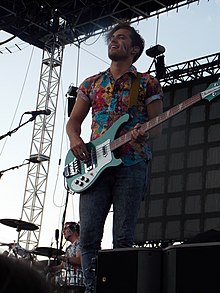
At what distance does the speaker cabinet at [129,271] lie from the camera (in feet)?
6.67

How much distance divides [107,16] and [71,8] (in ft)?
3.00

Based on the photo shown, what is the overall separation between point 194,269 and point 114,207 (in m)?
1.01

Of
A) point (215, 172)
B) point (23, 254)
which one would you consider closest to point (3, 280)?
point (23, 254)

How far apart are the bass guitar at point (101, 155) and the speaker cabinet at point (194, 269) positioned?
0.92 m

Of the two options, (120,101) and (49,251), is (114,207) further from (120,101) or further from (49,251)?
(49,251)

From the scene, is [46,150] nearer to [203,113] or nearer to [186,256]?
[203,113]

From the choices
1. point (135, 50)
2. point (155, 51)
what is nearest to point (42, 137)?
point (155, 51)

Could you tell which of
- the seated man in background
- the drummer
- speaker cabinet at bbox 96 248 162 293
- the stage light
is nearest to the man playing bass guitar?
speaker cabinet at bbox 96 248 162 293

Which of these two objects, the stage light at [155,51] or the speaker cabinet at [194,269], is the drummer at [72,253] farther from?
the stage light at [155,51]

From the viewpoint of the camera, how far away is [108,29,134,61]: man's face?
313cm

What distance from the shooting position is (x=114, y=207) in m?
2.86

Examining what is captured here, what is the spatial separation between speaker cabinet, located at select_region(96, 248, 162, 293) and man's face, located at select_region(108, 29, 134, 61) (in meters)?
1.29

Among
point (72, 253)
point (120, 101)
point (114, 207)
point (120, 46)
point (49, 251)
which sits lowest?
point (114, 207)

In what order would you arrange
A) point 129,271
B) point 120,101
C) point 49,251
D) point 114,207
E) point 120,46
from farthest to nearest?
point 49,251, point 120,46, point 120,101, point 114,207, point 129,271
